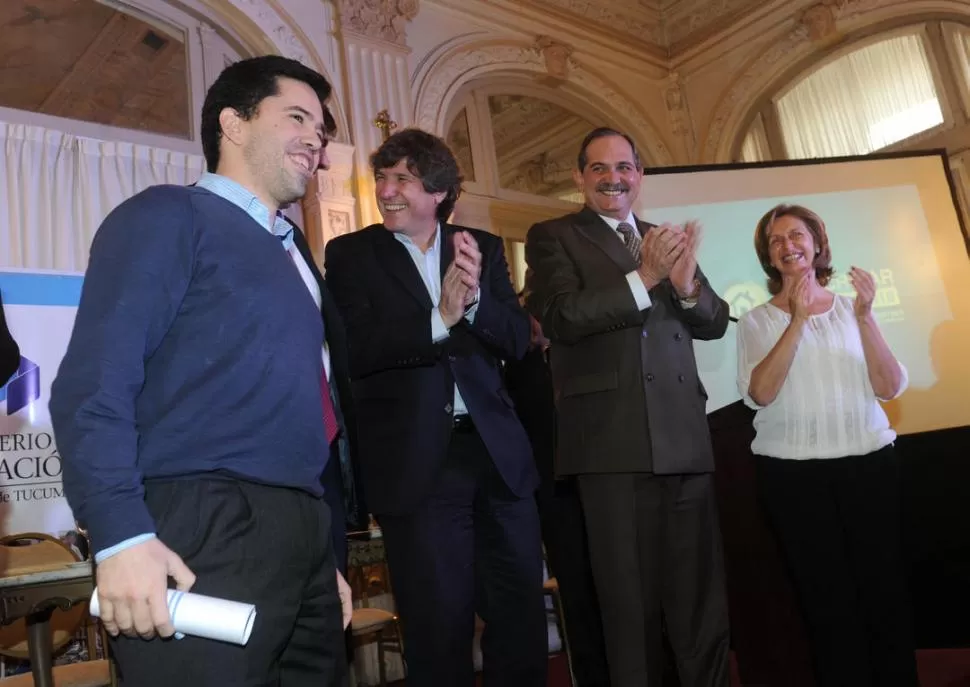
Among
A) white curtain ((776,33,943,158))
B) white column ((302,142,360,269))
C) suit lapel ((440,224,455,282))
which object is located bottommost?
suit lapel ((440,224,455,282))

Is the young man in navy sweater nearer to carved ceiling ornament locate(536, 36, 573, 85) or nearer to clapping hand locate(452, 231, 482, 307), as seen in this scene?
clapping hand locate(452, 231, 482, 307)

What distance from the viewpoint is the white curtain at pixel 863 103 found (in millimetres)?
5934

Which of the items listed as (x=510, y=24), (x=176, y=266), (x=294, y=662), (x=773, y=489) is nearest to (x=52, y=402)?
(x=176, y=266)

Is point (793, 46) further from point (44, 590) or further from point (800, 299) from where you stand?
point (44, 590)

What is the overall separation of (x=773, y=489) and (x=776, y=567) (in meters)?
0.77

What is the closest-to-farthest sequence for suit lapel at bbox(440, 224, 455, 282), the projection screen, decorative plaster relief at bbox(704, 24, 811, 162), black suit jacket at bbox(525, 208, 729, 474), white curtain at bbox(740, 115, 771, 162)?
black suit jacket at bbox(525, 208, 729, 474)
suit lapel at bbox(440, 224, 455, 282)
the projection screen
decorative plaster relief at bbox(704, 24, 811, 162)
white curtain at bbox(740, 115, 771, 162)

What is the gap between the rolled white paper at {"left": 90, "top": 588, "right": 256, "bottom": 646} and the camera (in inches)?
34.5

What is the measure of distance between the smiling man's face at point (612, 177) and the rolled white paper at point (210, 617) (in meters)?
1.57

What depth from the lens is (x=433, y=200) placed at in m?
2.03

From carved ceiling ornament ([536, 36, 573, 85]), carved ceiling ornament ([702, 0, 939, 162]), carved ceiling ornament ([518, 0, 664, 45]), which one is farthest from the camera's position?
carved ceiling ornament ([518, 0, 664, 45])

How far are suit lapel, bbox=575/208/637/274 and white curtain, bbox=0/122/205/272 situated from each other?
9.52 ft

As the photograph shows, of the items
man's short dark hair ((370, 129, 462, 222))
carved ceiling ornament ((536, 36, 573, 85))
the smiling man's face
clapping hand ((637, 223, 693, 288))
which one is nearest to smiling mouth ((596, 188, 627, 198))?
the smiling man's face

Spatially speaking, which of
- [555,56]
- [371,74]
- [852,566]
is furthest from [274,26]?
[852,566]

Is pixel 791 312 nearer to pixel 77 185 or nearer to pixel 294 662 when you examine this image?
pixel 294 662
